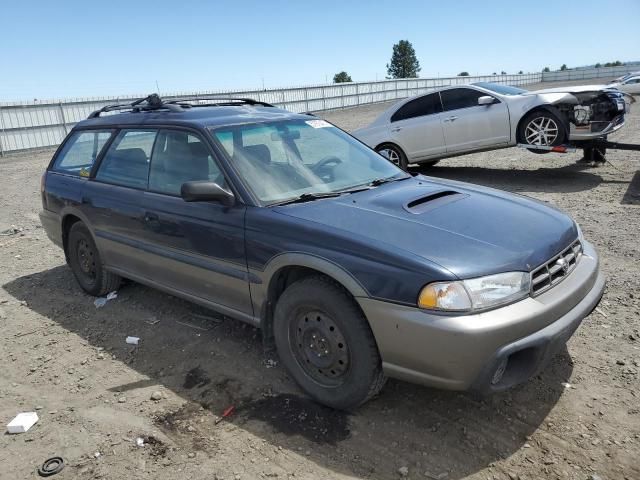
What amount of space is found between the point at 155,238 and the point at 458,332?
2.50 m

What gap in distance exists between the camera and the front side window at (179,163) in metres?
3.68

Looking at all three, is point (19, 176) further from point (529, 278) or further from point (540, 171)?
point (529, 278)

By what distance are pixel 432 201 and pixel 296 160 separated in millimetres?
1012

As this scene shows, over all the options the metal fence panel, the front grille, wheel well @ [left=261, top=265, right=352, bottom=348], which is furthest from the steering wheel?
the metal fence panel

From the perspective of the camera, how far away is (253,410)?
319 centimetres

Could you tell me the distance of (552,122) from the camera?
8.61 meters

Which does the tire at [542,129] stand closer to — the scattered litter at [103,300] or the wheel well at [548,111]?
the wheel well at [548,111]

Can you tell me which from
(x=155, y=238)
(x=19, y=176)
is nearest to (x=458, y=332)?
(x=155, y=238)

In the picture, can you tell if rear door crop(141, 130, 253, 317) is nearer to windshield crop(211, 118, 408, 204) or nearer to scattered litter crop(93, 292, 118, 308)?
windshield crop(211, 118, 408, 204)

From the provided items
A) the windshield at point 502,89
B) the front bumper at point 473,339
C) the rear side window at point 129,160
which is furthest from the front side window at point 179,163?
the windshield at point 502,89

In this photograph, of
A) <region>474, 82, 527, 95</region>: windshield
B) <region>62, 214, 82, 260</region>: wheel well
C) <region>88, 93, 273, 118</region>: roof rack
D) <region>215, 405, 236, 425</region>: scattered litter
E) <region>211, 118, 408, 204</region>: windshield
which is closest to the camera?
<region>215, 405, 236, 425</region>: scattered litter

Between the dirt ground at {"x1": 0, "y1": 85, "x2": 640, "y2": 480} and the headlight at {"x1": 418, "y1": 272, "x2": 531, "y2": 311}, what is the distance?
80 centimetres

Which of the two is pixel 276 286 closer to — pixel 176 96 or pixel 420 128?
pixel 420 128

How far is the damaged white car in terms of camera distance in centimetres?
848
